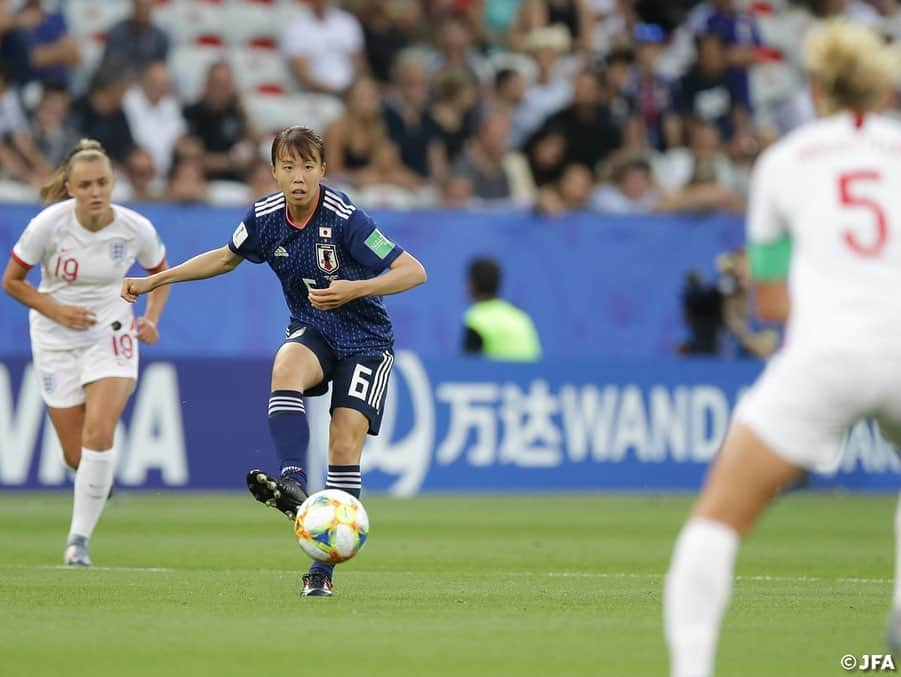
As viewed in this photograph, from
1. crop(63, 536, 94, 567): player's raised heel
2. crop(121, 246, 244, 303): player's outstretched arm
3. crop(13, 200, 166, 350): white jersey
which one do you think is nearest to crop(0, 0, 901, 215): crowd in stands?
crop(13, 200, 166, 350): white jersey

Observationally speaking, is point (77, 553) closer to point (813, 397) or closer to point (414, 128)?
point (813, 397)

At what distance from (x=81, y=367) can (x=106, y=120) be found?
817 cm

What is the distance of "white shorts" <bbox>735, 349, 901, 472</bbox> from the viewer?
5555 mm

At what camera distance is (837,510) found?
1761 centimetres

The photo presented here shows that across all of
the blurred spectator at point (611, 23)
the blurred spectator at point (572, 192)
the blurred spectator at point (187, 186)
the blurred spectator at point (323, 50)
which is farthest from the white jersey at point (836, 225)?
the blurred spectator at point (611, 23)

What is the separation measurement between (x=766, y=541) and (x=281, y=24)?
36.0 feet

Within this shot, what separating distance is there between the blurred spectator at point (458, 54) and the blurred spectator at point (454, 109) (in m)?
0.26

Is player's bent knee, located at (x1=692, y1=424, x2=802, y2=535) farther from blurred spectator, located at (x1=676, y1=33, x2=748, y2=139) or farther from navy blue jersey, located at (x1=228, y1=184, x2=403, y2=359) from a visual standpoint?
blurred spectator, located at (x1=676, y1=33, x2=748, y2=139)

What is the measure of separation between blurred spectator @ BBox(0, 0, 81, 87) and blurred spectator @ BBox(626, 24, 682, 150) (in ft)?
23.9

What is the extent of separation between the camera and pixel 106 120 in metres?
19.0

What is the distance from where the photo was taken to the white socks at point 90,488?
1091cm

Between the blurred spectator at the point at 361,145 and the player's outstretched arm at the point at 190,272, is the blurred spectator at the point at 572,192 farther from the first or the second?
the player's outstretched arm at the point at 190,272

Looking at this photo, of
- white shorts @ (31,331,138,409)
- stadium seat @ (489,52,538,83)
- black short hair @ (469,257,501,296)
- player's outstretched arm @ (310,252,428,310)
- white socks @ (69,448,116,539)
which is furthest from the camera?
stadium seat @ (489,52,538,83)

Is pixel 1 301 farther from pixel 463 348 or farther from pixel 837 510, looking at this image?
pixel 837 510
